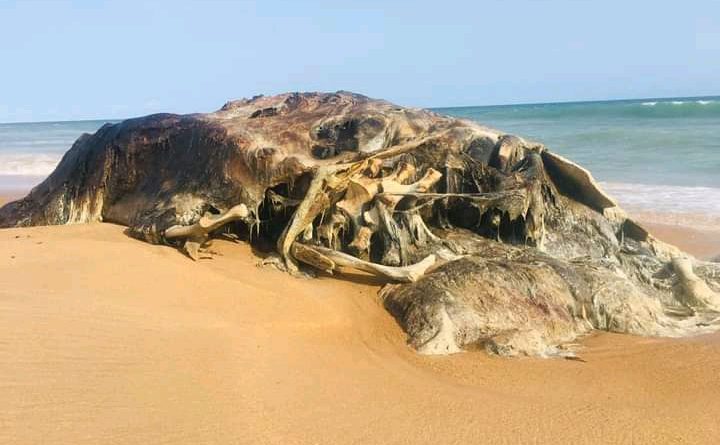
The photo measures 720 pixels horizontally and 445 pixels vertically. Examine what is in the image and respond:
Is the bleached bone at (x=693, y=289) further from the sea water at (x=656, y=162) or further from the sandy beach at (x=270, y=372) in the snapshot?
the sea water at (x=656, y=162)

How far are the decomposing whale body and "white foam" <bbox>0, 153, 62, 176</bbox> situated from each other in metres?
15.3

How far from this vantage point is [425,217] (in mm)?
5844

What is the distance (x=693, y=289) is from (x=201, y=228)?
13.0 feet

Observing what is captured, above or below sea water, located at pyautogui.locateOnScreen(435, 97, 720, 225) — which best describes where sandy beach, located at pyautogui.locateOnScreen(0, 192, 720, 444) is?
above

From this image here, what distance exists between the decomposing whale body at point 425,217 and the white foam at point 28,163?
1534cm

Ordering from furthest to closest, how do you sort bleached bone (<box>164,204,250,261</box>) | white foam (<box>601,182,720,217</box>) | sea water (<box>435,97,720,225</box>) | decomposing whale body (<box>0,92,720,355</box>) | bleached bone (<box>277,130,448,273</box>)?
sea water (<box>435,97,720,225</box>)
white foam (<box>601,182,720,217</box>)
bleached bone (<box>164,204,250,261</box>)
bleached bone (<box>277,130,448,273</box>)
decomposing whale body (<box>0,92,720,355</box>)

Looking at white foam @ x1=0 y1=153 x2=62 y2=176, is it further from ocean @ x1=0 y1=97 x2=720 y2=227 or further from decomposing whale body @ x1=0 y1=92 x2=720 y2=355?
decomposing whale body @ x1=0 y1=92 x2=720 y2=355

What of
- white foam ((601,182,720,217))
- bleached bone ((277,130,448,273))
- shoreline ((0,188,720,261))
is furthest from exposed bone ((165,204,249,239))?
white foam ((601,182,720,217))

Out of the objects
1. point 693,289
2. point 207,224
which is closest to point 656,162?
point 693,289

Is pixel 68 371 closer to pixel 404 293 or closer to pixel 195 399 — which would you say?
pixel 195 399

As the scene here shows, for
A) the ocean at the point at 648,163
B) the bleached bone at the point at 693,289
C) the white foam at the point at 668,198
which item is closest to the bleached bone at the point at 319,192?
the bleached bone at the point at 693,289

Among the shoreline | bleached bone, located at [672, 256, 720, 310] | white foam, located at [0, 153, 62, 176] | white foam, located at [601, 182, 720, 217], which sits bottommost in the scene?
white foam, located at [0, 153, 62, 176]

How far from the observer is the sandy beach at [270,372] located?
2.83m

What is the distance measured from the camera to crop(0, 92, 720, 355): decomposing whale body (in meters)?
4.88
